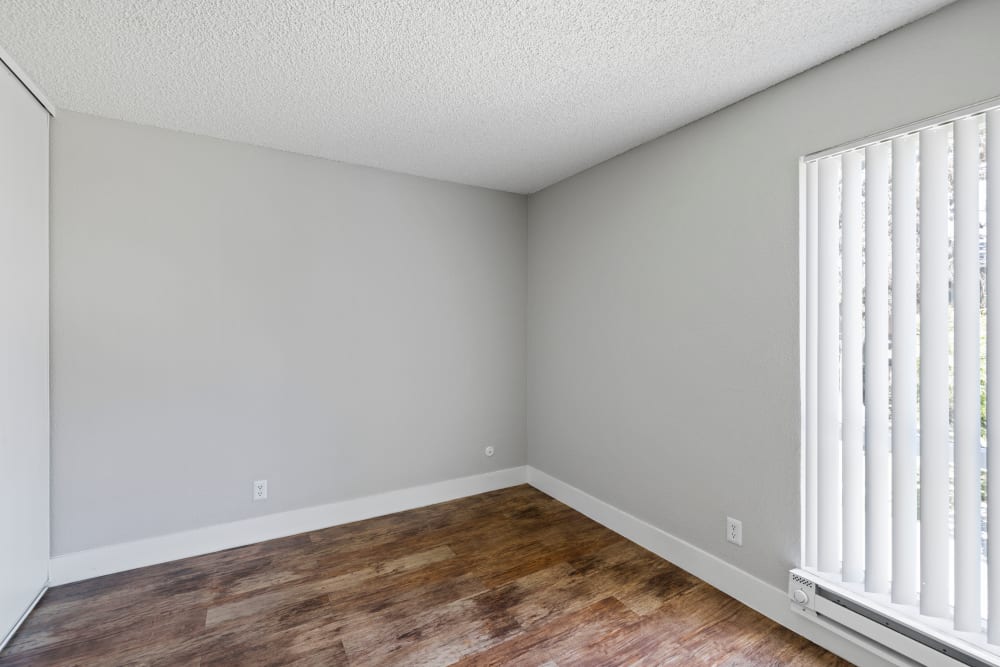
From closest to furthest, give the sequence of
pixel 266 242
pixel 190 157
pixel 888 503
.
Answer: pixel 888 503
pixel 190 157
pixel 266 242

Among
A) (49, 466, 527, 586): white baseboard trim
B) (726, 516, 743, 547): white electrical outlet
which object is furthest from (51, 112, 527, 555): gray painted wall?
(726, 516, 743, 547): white electrical outlet

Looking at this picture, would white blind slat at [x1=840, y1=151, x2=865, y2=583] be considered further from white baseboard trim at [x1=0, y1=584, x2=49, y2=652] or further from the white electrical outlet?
white baseboard trim at [x1=0, y1=584, x2=49, y2=652]

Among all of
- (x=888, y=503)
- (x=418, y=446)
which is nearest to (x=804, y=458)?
(x=888, y=503)

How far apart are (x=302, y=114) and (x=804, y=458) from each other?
114 inches

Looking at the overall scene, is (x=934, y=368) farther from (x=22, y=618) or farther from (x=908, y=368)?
(x=22, y=618)

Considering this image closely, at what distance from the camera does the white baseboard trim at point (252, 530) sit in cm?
232

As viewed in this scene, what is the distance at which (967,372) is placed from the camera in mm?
1480

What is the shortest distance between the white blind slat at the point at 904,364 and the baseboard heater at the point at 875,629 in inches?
4.2

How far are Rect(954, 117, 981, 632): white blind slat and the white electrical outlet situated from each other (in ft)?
2.50

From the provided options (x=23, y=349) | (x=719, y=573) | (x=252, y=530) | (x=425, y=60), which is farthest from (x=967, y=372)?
(x=23, y=349)

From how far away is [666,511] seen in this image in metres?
2.55

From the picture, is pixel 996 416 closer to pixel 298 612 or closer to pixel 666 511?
pixel 666 511

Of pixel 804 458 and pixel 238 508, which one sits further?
pixel 238 508

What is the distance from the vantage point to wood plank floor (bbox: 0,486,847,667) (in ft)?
5.93
